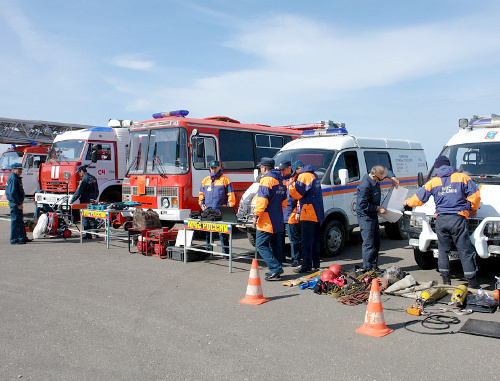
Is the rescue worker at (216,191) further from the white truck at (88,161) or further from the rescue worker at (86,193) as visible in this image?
the white truck at (88,161)

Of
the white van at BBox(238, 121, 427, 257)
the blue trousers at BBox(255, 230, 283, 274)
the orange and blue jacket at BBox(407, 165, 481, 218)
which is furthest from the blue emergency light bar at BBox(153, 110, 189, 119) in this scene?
the orange and blue jacket at BBox(407, 165, 481, 218)

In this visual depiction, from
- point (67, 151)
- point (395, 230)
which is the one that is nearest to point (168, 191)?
point (67, 151)

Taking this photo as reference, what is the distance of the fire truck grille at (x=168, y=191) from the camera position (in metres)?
11.2

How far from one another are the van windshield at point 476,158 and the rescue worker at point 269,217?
112 inches

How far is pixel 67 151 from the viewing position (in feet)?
49.0

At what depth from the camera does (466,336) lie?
4816mm

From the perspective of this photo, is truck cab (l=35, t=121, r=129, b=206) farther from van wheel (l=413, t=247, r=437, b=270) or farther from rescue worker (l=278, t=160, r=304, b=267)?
van wheel (l=413, t=247, r=437, b=270)

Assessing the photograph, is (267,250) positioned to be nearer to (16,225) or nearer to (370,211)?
(370,211)

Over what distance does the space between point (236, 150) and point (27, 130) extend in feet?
56.0

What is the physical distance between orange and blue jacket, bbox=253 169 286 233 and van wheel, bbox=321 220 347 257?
1938 millimetres

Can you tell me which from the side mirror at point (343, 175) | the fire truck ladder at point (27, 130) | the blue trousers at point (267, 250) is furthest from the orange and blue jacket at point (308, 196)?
the fire truck ladder at point (27, 130)

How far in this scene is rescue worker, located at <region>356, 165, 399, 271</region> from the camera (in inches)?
294

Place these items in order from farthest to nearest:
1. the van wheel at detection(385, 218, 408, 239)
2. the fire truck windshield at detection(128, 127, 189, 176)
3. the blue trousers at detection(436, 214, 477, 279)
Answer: the van wheel at detection(385, 218, 408, 239), the fire truck windshield at detection(128, 127, 189, 176), the blue trousers at detection(436, 214, 477, 279)

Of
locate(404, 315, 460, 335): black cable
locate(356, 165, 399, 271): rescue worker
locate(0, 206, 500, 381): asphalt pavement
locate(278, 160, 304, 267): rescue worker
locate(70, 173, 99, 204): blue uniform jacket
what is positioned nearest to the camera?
locate(0, 206, 500, 381): asphalt pavement
